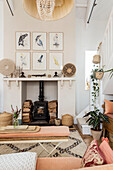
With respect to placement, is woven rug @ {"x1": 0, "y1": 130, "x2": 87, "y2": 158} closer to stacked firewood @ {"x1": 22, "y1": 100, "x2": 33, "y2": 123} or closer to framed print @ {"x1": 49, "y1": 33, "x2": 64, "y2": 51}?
stacked firewood @ {"x1": 22, "y1": 100, "x2": 33, "y2": 123}

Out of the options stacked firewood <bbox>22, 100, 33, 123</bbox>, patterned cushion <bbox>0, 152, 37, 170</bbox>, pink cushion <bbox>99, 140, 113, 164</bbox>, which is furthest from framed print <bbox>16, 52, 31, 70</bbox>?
pink cushion <bbox>99, 140, 113, 164</bbox>

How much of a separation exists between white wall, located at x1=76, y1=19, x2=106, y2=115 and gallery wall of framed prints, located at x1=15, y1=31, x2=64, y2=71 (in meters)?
1.04

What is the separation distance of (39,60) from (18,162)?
4.18 meters

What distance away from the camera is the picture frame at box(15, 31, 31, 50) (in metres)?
4.97

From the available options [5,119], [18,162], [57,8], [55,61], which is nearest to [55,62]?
[55,61]

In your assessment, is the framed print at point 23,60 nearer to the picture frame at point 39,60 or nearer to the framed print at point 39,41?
the picture frame at point 39,60

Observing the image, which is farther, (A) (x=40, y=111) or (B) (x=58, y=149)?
(A) (x=40, y=111)

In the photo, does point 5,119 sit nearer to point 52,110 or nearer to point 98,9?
point 52,110

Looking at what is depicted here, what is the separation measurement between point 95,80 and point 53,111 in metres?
1.75

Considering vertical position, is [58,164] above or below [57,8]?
below

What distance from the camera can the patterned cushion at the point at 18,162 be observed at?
3.60 ft

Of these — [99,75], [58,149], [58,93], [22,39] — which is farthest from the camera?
[22,39]

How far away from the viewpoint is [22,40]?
16.3 ft

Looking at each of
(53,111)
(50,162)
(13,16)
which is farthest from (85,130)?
(13,16)
